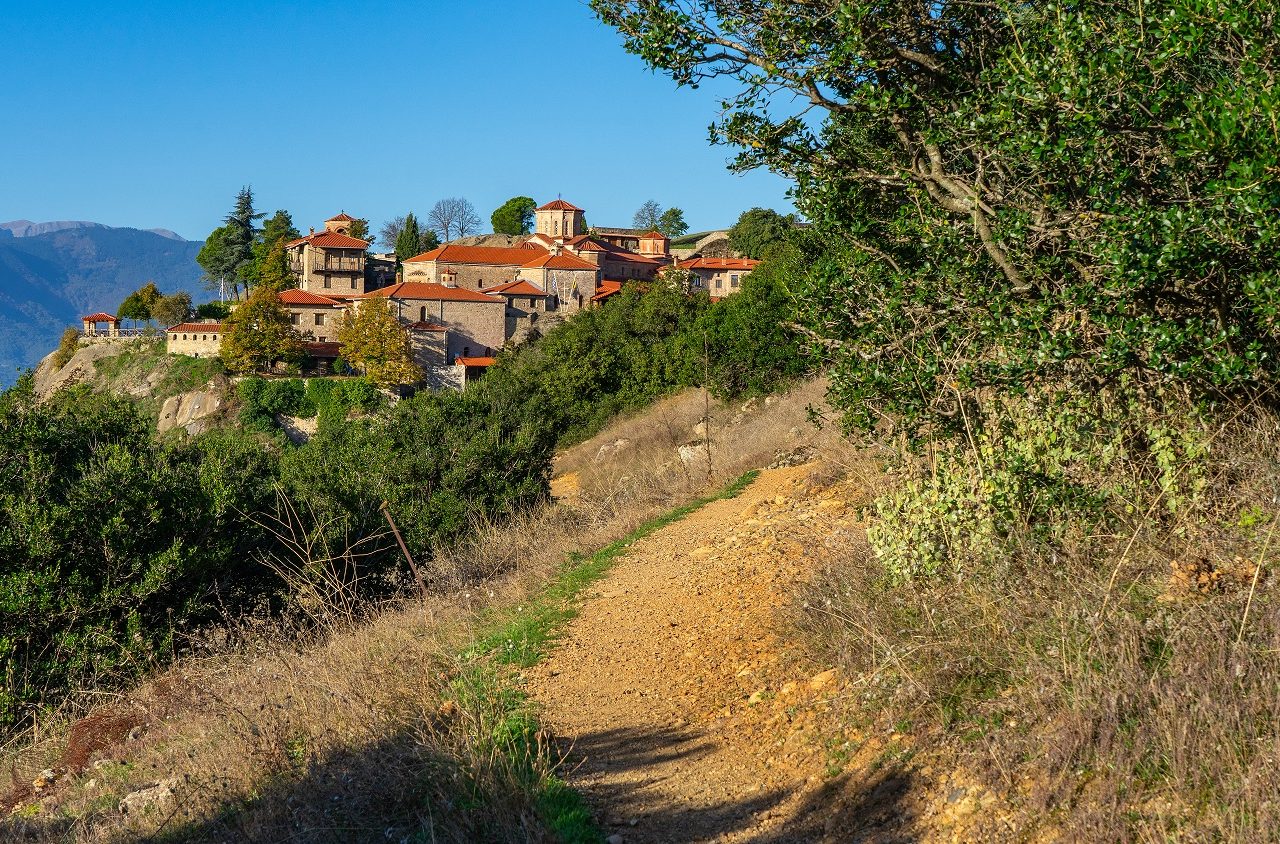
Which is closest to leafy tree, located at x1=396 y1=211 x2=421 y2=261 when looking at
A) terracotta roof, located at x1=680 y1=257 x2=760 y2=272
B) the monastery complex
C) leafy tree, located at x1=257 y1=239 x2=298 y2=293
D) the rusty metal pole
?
the monastery complex

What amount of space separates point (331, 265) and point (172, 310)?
454 inches

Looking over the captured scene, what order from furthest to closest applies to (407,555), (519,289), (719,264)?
(719,264)
(519,289)
(407,555)

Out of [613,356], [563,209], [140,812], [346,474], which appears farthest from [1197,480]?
[563,209]

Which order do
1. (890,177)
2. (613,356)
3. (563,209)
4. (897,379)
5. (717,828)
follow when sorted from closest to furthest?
(717,828) < (897,379) < (890,177) < (613,356) < (563,209)

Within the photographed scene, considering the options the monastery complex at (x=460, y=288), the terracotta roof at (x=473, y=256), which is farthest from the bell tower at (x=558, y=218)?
the terracotta roof at (x=473, y=256)

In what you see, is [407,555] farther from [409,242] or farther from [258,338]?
[409,242]

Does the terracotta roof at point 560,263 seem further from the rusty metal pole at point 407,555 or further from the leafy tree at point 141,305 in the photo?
the rusty metal pole at point 407,555

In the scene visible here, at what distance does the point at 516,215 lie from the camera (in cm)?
11088

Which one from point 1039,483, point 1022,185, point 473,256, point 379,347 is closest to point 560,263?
point 473,256

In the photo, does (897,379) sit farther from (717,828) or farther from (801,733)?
(717,828)

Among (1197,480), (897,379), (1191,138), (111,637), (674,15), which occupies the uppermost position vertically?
(674,15)

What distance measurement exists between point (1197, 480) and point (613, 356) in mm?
43189

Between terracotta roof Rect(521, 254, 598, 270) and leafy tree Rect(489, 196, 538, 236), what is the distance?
1141 inches

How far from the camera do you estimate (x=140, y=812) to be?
583 centimetres
